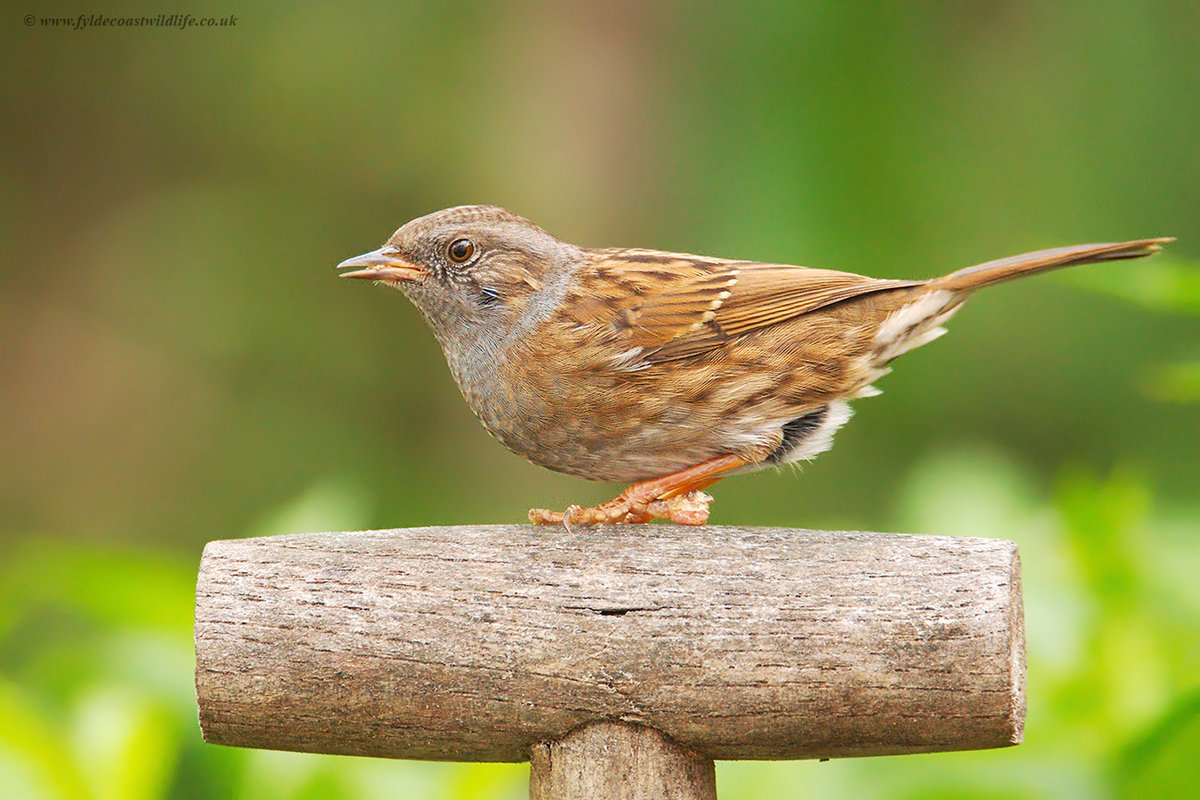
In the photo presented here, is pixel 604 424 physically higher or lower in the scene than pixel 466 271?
lower

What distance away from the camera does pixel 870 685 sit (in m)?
3.00

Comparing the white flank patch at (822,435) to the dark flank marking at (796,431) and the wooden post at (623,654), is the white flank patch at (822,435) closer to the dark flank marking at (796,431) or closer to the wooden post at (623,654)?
the dark flank marking at (796,431)

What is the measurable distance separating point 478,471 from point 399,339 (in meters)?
0.83

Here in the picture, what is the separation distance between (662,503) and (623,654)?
31.0 inches

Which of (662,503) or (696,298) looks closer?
(662,503)

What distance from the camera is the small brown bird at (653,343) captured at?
376 centimetres

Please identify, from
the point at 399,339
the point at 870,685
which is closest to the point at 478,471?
the point at 399,339

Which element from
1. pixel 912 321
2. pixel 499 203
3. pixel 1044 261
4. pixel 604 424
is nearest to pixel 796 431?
pixel 912 321

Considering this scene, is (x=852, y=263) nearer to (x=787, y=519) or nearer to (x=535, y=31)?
(x=787, y=519)

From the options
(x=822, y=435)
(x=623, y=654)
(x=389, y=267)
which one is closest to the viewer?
(x=623, y=654)

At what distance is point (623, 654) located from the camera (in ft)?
10.1

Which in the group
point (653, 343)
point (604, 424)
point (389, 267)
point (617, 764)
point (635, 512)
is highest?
point (389, 267)

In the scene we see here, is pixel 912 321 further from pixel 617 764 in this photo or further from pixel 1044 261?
pixel 617 764

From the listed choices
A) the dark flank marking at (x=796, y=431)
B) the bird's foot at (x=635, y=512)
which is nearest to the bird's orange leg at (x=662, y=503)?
the bird's foot at (x=635, y=512)
